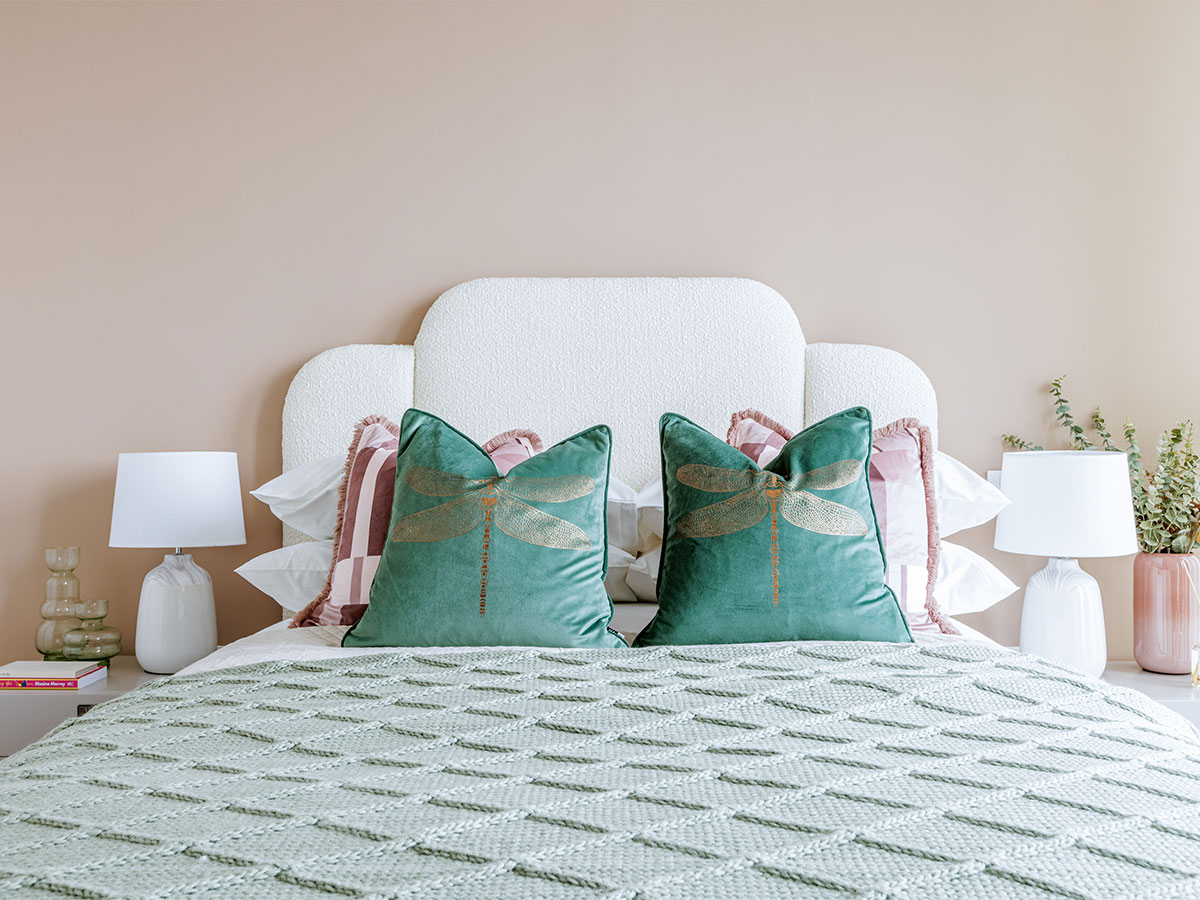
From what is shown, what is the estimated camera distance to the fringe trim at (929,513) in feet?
5.55

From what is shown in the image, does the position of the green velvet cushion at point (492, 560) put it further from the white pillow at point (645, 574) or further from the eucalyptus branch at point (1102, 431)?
the eucalyptus branch at point (1102, 431)

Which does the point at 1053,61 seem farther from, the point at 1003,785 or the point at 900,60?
the point at 1003,785

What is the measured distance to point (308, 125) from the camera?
2.28 m

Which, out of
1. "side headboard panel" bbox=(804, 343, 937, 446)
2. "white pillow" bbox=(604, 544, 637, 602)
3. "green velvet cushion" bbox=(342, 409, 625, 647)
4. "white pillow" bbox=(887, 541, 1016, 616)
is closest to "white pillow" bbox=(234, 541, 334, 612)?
"green velvet cushion" bbox=(342, 409, 625, 647)

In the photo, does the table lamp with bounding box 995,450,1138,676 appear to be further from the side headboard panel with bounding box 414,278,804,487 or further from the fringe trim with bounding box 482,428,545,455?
the fringe trim with bounding box 482,428,545,455

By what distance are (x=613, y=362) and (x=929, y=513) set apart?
0.83 meters

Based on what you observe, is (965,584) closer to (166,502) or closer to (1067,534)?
(1067,534)

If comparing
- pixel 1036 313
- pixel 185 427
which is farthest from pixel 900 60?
pixel 185 427

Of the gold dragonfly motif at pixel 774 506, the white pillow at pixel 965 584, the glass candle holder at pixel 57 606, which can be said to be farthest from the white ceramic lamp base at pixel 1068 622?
the glass candle holder at pixel 57 606

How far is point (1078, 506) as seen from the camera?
1.91 metres

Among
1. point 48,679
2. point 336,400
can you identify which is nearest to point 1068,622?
point 336,400

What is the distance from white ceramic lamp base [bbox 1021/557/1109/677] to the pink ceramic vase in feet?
0.53

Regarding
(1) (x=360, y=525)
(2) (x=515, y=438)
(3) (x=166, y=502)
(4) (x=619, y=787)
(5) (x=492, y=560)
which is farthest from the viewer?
(3) (x=166, y=502)

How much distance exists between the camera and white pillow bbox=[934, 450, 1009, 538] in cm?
189
